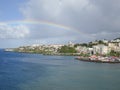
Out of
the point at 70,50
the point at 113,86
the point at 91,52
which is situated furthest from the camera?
the point at 70,50

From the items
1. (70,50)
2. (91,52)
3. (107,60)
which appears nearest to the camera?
(107,60)

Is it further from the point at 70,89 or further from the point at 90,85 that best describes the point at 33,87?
the point at 90,85

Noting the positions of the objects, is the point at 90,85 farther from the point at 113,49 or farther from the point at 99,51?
the point at 113,49

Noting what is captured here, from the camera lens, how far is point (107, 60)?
56438mm

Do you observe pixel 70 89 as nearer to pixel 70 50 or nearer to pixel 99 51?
pixel 99 51

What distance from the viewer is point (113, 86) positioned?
824 inches

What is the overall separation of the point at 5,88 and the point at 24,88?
152cm

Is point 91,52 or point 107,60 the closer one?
point 107,60

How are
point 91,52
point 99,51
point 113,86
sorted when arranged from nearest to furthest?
1. point 113,86
2. point 99,51
3. point 91,52

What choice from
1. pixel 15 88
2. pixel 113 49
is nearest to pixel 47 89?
pixel 15 88

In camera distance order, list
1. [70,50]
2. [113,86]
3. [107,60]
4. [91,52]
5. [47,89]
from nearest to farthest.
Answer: [47,89] → [113,86] → [107,60] → [91,52] → [70,50]

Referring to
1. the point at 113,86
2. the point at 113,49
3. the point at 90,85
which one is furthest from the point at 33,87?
the point at 113,49

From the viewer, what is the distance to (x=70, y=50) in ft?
330

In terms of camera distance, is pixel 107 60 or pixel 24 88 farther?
pixel 107 60
